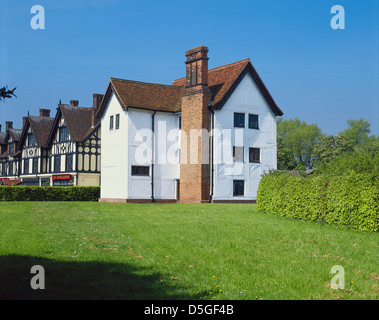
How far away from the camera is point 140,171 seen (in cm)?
3609

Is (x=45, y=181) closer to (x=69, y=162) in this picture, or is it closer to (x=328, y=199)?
(x=69, y=162)

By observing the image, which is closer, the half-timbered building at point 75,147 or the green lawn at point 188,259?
the green lawn at point 188,259

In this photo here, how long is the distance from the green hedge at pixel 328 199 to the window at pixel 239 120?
49.7ft

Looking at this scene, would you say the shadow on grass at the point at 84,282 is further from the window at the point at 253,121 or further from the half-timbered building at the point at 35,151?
the half-timbered building at the point at 35,151

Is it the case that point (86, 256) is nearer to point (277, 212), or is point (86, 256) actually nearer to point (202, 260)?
point (202, 260)

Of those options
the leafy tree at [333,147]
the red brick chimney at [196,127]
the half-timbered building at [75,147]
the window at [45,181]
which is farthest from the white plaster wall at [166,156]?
the leafy tree at [333,147]

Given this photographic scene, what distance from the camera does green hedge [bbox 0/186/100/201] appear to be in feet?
121

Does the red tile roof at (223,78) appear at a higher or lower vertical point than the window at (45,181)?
higher

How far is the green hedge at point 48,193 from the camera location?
36850 millimetres

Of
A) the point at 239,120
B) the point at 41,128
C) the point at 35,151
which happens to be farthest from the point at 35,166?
the point at 239,120

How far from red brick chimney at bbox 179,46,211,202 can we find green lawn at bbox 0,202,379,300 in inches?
661

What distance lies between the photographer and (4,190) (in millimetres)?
36594

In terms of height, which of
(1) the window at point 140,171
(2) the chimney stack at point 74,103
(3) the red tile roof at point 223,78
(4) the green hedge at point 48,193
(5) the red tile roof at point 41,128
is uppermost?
(2) the chimney stack at point 74,103

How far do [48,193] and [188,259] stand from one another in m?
30.2
